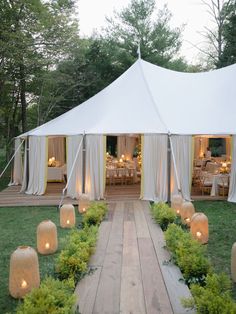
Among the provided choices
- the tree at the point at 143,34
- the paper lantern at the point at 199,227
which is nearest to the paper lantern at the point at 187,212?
the paper lantern at the point at 199,227

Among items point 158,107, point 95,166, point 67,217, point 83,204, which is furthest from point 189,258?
point 158,107

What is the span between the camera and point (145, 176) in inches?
394

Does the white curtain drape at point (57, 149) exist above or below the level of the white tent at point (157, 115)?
below

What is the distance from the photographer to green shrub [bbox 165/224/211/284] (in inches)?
159

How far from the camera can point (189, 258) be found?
4133mm

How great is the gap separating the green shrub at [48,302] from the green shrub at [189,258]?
1462 mm

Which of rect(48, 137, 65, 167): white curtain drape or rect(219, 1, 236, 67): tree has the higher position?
rect(219, 1, 236, 67): tree

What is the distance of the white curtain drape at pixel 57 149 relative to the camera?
16.9 m

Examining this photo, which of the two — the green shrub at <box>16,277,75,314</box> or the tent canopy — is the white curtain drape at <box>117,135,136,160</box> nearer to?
the tent canopy

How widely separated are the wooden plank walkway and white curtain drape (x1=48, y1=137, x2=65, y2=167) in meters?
10.7

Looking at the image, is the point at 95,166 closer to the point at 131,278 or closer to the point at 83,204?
the point at 83,204

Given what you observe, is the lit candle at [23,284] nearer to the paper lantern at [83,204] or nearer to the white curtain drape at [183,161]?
the paper lantern at [83,204]

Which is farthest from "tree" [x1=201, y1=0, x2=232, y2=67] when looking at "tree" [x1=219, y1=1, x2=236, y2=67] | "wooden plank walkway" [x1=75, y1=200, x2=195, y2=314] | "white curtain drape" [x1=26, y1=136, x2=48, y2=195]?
"wooden plank walkway" [x1=75, y1=200, x2=195, y2=314]

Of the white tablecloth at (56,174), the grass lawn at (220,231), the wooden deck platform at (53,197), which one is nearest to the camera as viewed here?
the grass lawn at (220,231)
